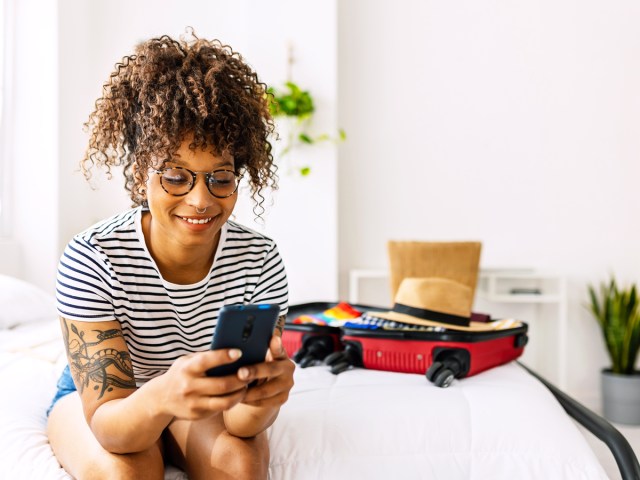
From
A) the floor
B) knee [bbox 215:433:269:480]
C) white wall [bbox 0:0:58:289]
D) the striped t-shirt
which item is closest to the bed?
knee [bbox 215:433:269:480]

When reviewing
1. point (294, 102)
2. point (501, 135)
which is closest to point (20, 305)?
point (294, 102)

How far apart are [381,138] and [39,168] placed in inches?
70.4

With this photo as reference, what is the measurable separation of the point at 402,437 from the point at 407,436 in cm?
1

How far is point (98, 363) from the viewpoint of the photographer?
1146 mm

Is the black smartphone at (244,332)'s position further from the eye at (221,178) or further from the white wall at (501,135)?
the white wall at (501,135)

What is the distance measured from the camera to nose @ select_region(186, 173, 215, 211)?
1.16 metres

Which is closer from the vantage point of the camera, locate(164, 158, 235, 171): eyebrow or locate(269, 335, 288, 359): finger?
locate(269, 335, 288, 359): finger

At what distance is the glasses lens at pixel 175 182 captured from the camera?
3.86 ft

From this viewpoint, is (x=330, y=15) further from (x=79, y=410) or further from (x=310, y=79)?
(x=79, y=410)

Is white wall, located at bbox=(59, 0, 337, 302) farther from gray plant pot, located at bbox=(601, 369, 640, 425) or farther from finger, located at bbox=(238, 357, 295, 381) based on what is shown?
finger, located at bbox=(238, 357, 295, 381)

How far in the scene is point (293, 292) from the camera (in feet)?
11.6

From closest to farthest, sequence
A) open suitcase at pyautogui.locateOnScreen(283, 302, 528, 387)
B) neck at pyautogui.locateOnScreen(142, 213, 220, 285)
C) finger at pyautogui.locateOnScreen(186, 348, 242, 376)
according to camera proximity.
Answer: finger at pyautogui.locateOnScreen(186, 348, 242, 376) → neck at pyautogui.locateOnScreen(142, 213, 220, 285) → open suitcase at pyautogui.locateOnScreen(283, 302, 528, 387)

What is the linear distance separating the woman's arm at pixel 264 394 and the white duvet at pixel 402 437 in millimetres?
167

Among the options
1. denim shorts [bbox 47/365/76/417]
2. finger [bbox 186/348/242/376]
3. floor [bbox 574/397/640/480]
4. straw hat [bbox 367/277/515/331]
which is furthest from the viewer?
floor [bbox 574/397/640/480]
